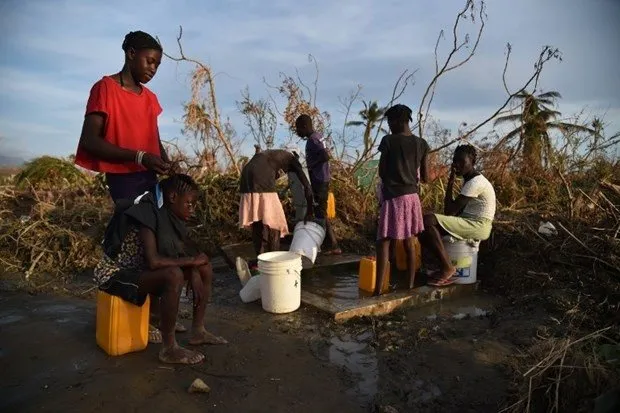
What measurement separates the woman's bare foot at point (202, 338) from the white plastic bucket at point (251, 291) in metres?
1.18

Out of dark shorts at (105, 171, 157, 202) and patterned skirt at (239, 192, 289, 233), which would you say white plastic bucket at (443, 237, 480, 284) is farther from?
dark shorts at (105, 171, 157, 202)

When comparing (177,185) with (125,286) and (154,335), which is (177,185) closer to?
(125,286)

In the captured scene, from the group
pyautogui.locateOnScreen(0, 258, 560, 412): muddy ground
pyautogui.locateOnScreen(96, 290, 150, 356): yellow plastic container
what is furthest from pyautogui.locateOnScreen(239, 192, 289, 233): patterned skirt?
pyautogui.locateOnScreen(96, 290, 150, 356): yellow plastic container

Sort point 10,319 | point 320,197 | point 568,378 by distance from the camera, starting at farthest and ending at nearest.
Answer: point 320,197 < point 10,319 < point 568,378

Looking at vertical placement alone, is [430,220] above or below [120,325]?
above

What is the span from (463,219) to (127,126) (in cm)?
359

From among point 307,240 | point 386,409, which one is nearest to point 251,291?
point 307,240

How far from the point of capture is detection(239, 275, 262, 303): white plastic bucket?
15.8 feet

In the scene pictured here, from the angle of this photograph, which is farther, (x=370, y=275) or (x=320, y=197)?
(x=320, y=197)

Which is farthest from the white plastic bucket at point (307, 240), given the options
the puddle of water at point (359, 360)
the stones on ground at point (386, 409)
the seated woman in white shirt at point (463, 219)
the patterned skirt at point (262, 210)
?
the stones on ground at point (386, 409)

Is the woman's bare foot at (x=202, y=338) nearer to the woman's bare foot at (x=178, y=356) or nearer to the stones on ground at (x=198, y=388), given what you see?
the woman's bare foot at (x=178, y=356)

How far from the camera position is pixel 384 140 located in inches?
187

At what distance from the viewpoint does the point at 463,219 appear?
5.29m

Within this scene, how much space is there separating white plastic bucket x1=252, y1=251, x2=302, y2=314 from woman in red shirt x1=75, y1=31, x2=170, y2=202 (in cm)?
142
